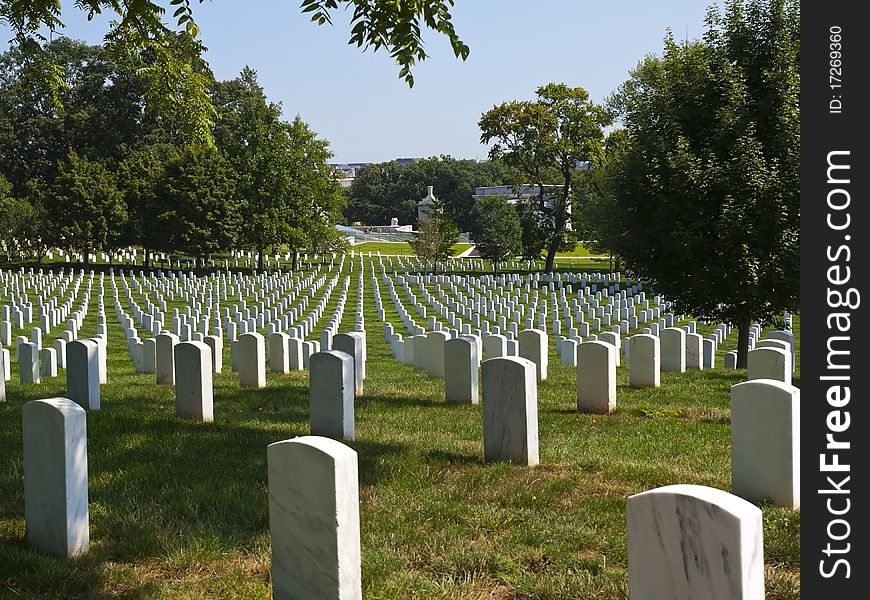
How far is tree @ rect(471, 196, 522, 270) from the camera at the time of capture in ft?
191

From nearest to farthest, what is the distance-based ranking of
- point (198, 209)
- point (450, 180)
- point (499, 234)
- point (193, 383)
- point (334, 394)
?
point (334, 394), point (193, 383), point (198, 209), point (499, 234), point (450, 180)

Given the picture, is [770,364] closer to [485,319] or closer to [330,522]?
[330,522]

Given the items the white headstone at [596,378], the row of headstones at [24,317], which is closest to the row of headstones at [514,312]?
the white headstone at [596,378]

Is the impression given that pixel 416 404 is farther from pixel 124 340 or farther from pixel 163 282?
pixel 163 282

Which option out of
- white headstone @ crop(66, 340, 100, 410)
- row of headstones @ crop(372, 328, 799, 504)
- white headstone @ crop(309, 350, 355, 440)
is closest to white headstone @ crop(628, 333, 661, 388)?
row of headstones @ crop(372, 328, 799, 504)

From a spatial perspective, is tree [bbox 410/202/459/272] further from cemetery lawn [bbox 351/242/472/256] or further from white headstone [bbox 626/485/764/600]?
white headstone [bbox 626/485/764/600]

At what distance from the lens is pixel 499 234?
58.4 meters

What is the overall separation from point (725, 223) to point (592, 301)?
20255 millimetres

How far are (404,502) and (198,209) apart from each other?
52.9 m

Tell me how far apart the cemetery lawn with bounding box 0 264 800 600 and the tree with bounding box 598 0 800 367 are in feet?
13.8

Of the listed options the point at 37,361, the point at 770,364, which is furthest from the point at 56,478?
the point at 37,361

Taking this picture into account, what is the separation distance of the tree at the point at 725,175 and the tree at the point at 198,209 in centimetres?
4455

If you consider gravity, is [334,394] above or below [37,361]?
above

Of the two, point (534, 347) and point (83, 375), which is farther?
point (534, 347)
